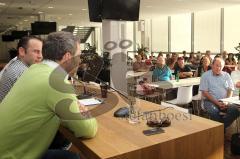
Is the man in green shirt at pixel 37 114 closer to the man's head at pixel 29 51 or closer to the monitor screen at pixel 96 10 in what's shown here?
the man's head at pixel 29 51

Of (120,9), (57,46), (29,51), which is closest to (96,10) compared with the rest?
(120,9)

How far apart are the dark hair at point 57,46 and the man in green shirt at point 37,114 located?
0.07 metres

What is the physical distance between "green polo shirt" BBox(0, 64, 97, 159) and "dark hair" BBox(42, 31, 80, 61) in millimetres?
108

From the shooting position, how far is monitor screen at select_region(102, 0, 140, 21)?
4327 mm

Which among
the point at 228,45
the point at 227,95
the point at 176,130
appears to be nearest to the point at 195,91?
the point at 227,95

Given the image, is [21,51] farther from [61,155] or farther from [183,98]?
[183,98]

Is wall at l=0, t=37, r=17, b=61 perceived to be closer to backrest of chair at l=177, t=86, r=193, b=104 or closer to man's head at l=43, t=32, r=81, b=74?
backrest of chair at l=177, t=86, r=193, b=104

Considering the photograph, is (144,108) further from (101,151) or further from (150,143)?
(101,151)

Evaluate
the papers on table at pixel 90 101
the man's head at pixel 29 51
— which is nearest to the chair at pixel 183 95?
the papers on table at pixel 90 101

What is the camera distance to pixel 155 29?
1766 centimetres

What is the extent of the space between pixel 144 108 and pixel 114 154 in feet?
3.43

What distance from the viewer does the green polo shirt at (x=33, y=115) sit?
1.62 metres

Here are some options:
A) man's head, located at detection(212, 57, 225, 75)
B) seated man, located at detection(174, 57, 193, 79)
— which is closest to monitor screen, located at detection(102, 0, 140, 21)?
man's head, located at detection(212, 57, 225, 75)

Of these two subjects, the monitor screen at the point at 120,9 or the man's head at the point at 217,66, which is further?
the man's head at the point at 217,66
